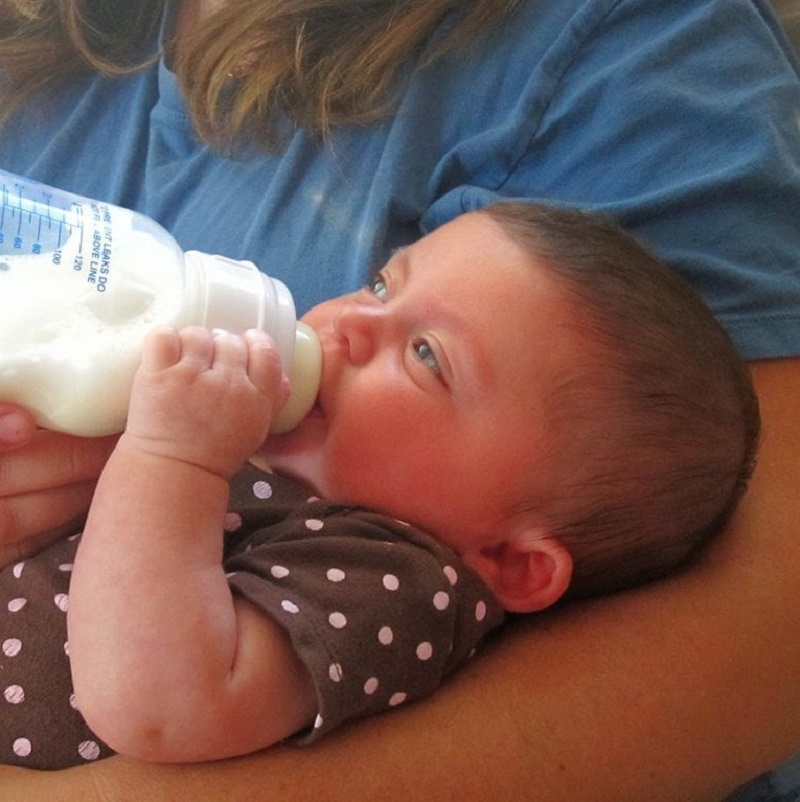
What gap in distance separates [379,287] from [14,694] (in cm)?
49

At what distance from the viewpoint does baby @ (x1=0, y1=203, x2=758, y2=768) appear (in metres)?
0.70

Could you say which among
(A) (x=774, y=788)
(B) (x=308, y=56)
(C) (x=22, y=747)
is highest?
(B) (x=308, y=56)

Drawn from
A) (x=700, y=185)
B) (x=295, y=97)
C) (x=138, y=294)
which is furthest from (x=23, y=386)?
(x=700, y=185)

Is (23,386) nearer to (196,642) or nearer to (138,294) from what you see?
(138,294)

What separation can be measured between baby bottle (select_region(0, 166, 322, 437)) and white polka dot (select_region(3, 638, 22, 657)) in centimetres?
18

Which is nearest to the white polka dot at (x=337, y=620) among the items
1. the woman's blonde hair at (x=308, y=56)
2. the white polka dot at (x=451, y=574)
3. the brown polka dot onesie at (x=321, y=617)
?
the brown polka dot onesie at (x=321, y=617)

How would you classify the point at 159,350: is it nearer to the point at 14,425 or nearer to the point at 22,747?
the point at 14,425

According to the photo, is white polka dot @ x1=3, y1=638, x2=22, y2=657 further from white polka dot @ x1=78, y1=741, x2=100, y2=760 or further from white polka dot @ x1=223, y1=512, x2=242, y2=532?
white polka dot @ x1=223, y1=512, x2=242, y2=532

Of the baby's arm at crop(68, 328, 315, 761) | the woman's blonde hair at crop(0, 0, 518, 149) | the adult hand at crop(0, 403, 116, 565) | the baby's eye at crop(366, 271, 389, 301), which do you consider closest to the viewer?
the baby's arm at crop(68, 328, 315, 761)

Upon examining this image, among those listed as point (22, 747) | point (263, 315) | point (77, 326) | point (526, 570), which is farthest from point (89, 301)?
point (526, 570)

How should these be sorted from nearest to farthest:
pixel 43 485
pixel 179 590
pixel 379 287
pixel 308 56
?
pixel 179 590 → pixel 43 485 → pixel 379 287 → pixel 308 56

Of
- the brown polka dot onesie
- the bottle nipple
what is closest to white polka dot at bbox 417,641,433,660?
the brown polka dot onesie

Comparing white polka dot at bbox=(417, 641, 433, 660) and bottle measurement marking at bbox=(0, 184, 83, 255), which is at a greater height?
bottle measurement marking at bbox=(0, 184, 83, 255)

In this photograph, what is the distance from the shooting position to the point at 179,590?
696mm
